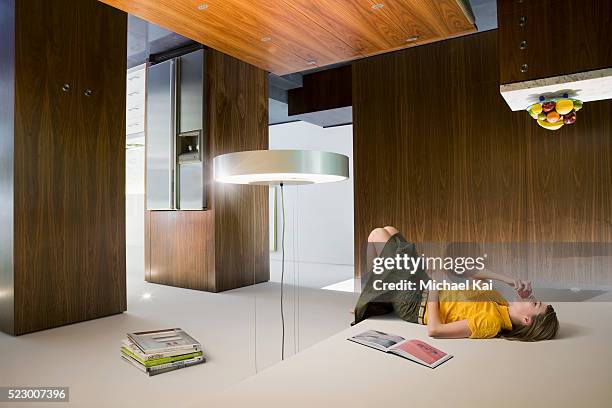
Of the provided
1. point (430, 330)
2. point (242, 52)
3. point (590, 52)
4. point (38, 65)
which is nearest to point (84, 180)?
point (38, 65)

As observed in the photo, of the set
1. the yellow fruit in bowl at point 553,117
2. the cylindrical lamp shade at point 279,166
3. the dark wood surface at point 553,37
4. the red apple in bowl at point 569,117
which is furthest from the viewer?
the red apple in bowl at point 569,117

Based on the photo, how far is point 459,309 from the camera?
2.33 metres

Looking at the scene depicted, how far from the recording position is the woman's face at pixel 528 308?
2.22m

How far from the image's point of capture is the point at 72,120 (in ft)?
11.2

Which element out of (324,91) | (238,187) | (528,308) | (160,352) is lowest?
(160,352)

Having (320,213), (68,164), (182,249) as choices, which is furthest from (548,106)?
(320,213)

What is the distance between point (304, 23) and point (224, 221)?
→ 2.91 metres

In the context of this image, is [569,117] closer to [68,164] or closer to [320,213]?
[68,164]

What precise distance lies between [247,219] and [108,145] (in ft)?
6.29

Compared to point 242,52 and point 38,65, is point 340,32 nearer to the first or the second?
point 242,52

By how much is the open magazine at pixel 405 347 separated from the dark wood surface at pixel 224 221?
2855mm

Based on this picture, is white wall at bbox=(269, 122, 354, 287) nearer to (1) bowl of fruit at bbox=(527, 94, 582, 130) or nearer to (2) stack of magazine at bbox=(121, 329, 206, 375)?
(1) bowl of fruit at bbox=(527, 94, 582, 130)

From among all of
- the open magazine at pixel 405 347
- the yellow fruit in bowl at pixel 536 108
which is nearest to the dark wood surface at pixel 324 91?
the yellow fruit in bowl at pixel 536 108

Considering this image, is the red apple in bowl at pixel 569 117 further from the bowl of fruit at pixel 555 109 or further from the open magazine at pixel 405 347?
the open magazine at pixel 405 347
